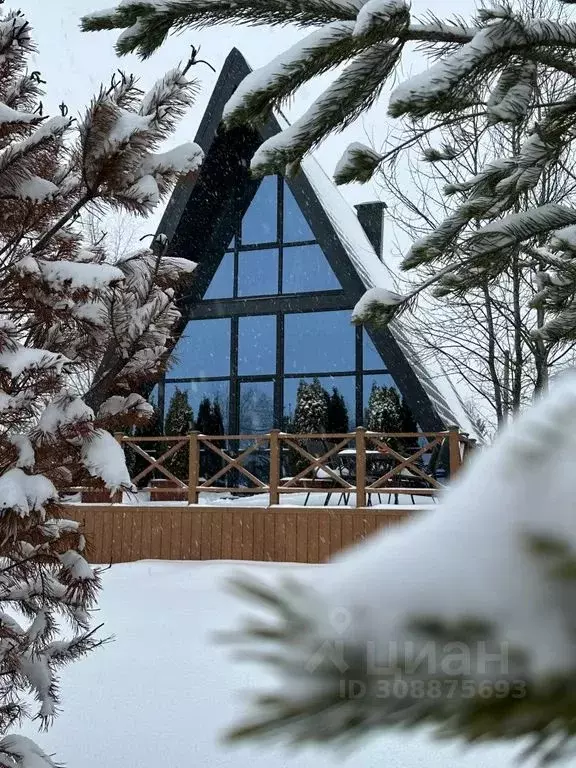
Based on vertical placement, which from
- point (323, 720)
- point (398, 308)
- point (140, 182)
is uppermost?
point (140, 182)

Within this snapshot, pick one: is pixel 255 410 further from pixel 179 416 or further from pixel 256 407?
pixel 179 416

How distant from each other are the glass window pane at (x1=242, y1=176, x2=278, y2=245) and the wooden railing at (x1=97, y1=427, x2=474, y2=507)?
4.52m

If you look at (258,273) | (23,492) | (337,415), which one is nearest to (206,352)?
(258,273)

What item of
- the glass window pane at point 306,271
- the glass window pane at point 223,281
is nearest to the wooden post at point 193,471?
the glass window pane at point 306,271

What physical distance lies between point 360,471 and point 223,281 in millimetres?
7176

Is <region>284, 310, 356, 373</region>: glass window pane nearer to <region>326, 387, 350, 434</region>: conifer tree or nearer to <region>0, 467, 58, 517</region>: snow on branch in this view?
<region>326, 387, 350, 434</region>: conifer tree

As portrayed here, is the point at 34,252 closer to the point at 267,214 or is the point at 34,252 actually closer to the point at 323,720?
the point at 323,720

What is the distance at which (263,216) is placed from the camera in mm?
15211

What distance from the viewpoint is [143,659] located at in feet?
18.3

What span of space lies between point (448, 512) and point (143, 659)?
582 cm

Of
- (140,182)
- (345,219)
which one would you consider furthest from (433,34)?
(345,219)

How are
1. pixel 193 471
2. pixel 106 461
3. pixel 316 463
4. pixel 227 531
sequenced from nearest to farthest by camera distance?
pixel 106 461 < pixel 227 531 < pixel 316 463 < pixel 193 471

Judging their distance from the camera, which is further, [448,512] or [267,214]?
[267,214]

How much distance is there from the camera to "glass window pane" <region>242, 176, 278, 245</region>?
15.1m
